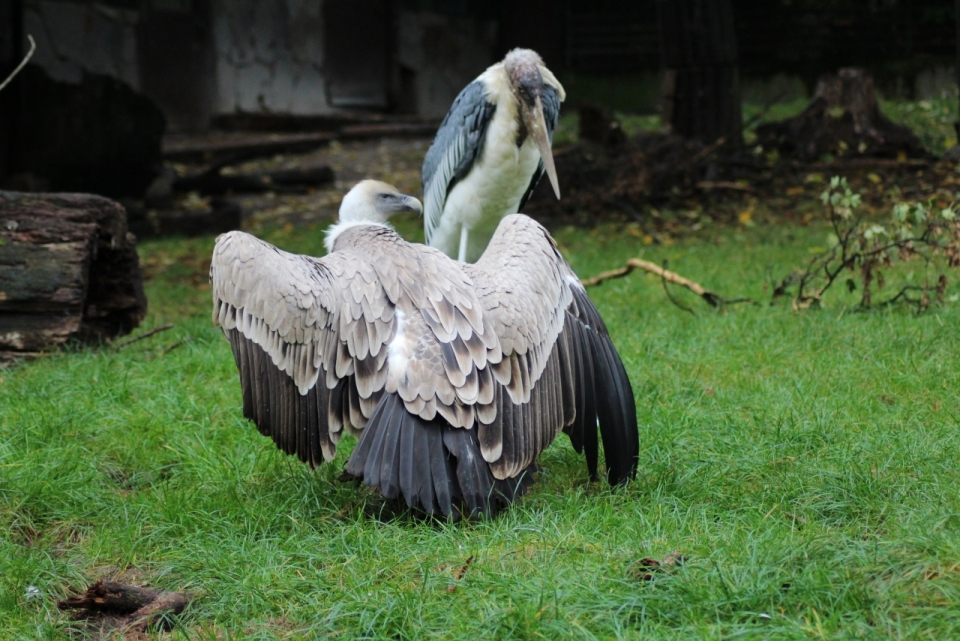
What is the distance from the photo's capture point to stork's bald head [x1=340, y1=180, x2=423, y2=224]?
4277 mm

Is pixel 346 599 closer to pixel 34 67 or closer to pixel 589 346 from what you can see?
pixel 589 346

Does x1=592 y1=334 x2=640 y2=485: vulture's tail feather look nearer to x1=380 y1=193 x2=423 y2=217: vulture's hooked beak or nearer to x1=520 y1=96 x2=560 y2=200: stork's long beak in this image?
x1=380 y1=193 x2=423 y2=217: vulture's hooked beak

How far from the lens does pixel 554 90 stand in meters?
5.85

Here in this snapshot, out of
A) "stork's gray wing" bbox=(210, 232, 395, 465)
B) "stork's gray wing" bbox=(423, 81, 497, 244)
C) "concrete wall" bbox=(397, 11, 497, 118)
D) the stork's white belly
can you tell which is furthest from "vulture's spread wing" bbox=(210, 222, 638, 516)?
"concrete wall" bbox=(397, 11, 497, 118)

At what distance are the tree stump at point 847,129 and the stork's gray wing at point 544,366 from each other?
750cm

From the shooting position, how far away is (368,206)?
4316 mm

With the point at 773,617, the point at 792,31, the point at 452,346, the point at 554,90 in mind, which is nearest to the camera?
the point at 773,617

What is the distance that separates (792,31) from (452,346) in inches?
544

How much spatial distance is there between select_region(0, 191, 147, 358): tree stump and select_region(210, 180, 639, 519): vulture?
2.00 m

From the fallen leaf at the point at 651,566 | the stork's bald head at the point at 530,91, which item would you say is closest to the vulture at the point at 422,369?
the fallen leaf at the point at 651,566

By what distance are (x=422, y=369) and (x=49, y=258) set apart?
106 inches

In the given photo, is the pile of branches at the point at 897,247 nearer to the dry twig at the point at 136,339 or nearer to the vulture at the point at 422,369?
the vulture at the point at 422,369

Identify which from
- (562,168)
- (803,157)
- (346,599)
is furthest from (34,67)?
(346,599)

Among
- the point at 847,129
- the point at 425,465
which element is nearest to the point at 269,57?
the point at 847,129
